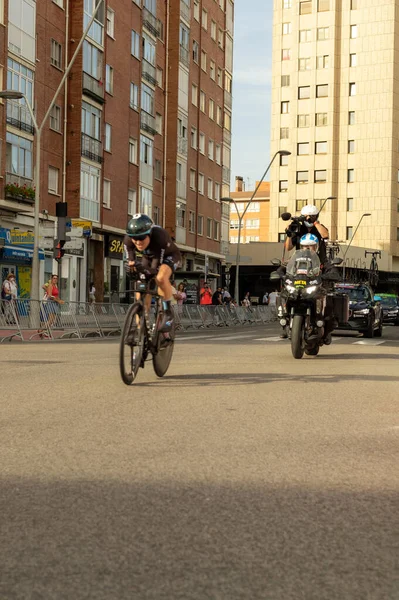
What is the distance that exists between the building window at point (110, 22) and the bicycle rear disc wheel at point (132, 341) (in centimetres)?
3968

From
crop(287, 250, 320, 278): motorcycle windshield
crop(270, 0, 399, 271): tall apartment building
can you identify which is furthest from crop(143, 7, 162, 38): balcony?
crop(270, 0, 399, 271): tall apartment building

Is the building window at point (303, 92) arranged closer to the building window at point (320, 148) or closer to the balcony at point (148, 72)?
the building window at point (320, 148)

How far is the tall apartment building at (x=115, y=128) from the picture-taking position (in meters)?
38.1

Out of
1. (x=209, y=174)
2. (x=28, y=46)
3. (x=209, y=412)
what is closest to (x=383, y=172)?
(x=209, y=174)

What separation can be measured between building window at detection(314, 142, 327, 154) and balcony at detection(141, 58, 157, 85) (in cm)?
4276

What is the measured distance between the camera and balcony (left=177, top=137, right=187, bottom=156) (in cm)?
5906

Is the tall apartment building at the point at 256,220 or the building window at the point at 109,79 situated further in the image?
the tall apartment building at the point at 256,220

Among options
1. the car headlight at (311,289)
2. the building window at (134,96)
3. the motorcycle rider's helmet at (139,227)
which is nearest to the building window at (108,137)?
the building window at (134,96)

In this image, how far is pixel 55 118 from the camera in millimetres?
41625

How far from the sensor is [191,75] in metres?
61.6

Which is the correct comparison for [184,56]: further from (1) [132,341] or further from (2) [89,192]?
(1) [132,341]

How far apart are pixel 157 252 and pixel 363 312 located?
661 inches

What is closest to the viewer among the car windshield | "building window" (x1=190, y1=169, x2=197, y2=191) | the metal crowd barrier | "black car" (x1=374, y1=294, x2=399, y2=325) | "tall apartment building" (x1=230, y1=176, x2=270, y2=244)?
the metal crowd barrier

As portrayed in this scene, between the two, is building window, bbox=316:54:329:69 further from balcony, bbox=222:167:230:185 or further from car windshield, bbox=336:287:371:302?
car windshield, bbox=336:287:371:302
